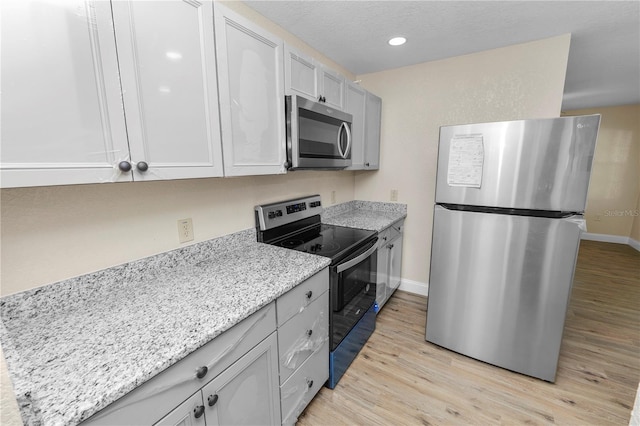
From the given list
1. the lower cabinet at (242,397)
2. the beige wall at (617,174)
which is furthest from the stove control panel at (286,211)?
the beige wall at (617,174)

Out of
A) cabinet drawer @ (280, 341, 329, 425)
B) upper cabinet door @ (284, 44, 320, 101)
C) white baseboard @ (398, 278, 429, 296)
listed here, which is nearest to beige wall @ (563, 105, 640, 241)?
white baseboard @ (398, 278, 429, 296)

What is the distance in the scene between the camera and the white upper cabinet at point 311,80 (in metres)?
1.62

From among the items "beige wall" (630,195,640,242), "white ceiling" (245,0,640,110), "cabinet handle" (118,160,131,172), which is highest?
"white ceiling" (245,0,640,110)

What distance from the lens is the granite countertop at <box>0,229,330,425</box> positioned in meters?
0.68

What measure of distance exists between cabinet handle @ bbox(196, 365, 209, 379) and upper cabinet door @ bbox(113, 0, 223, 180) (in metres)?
0.70

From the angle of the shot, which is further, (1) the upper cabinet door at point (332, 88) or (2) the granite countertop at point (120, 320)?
(1) the upper cabinet door at point (332, 88)

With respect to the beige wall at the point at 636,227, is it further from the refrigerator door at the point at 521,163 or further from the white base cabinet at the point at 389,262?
the refrigerator door at the point at 521,163

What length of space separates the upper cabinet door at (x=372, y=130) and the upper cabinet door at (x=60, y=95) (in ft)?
6.82

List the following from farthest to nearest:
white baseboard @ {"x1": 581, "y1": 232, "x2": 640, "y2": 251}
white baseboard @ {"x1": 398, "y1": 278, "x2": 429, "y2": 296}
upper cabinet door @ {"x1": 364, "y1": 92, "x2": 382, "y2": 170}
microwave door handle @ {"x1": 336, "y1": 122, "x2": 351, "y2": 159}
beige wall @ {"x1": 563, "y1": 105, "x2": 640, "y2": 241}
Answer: white baseboard @ {"x1": 581, "y1": 232, "x2": 640, "y2": 251}, beige wall @ {"x1": 563, "y1": 105, "x2": 640, "y2": 241}, white baseboard @ {"x1": 398, "y1": 278, "x2": 429, "y2": 296}, upper cabinet door @ {"x1": 364, "y1": 92, "x2": 382, "y2": 170}, microwave door handle @ {"x1": 336, "y1": 122, "x2": 351, "y2": 159}

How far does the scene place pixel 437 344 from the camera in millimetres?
2189

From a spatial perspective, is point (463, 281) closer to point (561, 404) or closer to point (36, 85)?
point (561, 404)

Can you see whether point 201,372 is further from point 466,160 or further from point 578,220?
point 578,220

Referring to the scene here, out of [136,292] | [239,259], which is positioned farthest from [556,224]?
[136,292]

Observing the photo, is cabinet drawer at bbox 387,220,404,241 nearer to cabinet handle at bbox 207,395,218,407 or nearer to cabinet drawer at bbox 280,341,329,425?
cabinet drawer at bbox 280,341,329,425
